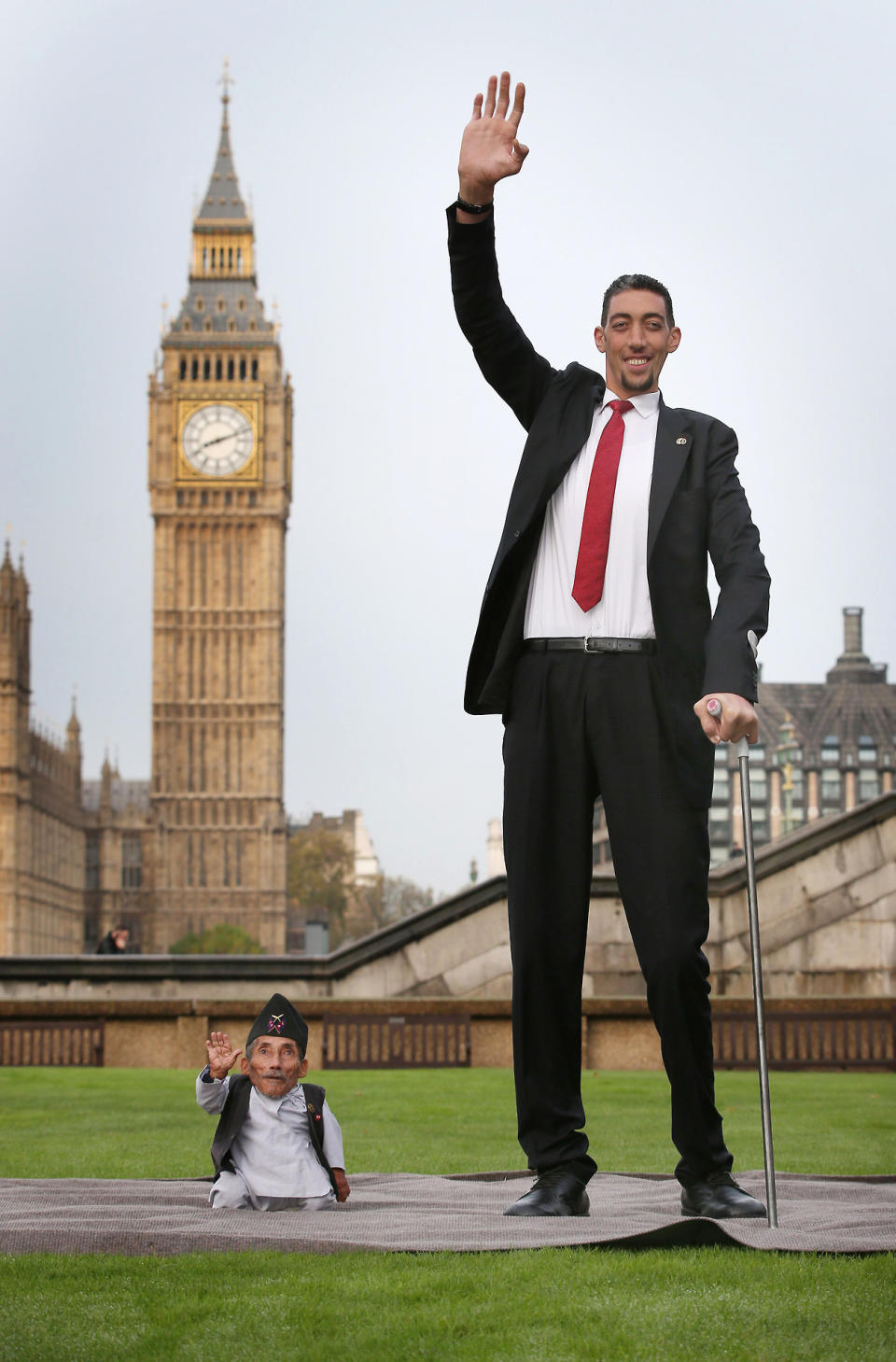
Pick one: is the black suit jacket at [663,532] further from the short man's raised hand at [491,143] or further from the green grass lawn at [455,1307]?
the green grass lawn at [455,1307]

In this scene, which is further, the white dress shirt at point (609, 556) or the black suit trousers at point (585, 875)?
the white dress shirt at point (609, 556)

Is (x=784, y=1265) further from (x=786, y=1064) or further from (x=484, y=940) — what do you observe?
(x=484, y=940)

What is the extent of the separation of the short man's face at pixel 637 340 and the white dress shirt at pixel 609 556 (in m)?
0.09

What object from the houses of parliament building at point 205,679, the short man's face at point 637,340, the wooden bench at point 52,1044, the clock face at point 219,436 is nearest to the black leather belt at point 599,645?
the short man's face at point 637,340

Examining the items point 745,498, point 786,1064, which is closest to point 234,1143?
point 745,498

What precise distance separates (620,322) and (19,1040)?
952cm

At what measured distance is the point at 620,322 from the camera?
4047 millimetres

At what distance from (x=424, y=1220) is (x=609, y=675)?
114 centimetres

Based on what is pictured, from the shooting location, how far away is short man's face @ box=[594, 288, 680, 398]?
158 inches

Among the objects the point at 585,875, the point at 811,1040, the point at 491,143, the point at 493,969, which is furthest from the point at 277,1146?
the point at 493,969

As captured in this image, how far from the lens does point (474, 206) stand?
3900mm

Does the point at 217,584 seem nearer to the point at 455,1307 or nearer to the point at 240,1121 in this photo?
the point at 240,1121

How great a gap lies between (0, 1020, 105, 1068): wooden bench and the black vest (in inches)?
321

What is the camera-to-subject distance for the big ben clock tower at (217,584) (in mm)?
84875
